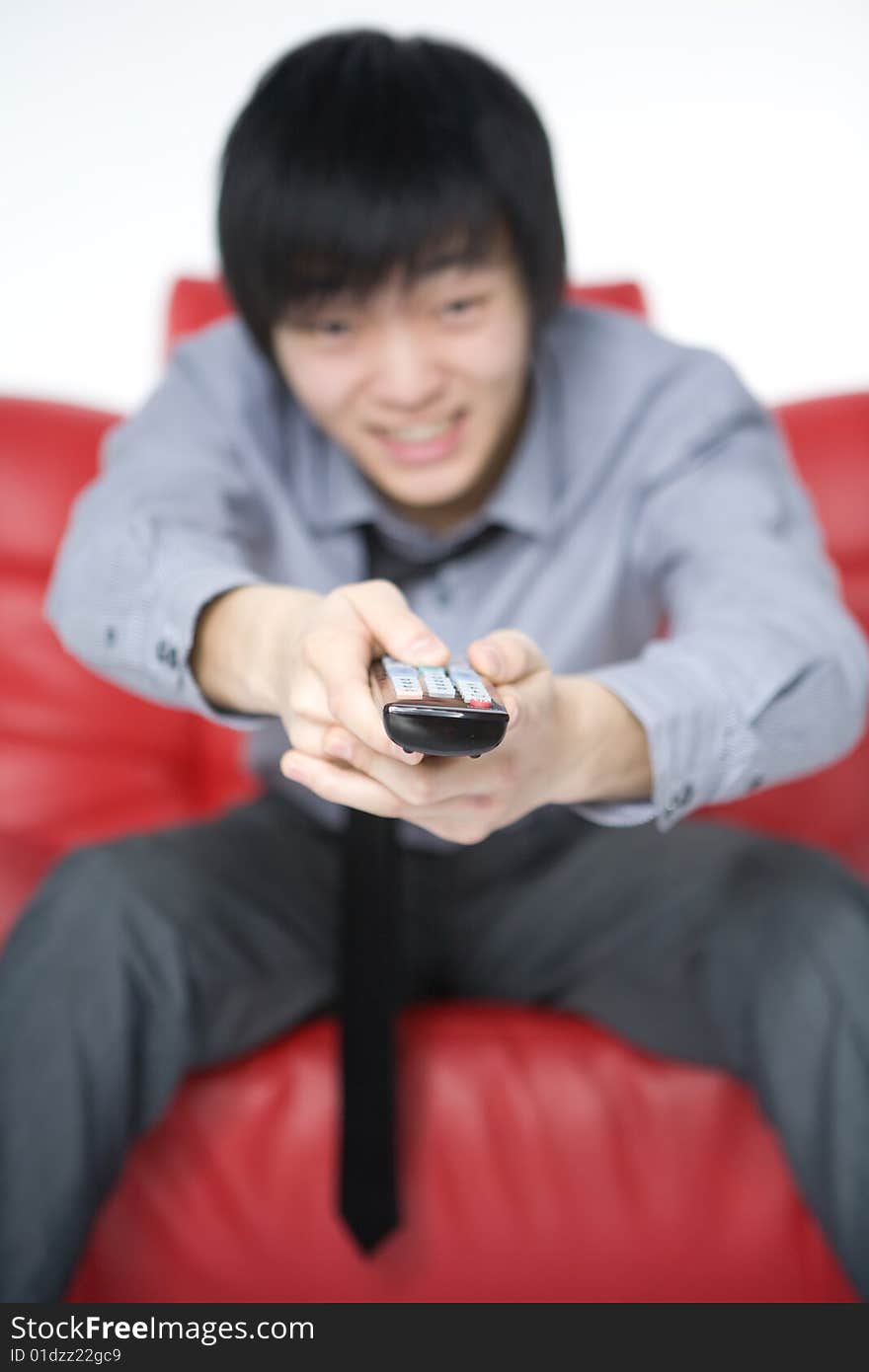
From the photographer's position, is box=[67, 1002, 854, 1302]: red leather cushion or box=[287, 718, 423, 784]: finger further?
box=[67, 1002, 854, 1302]: red leather cushion

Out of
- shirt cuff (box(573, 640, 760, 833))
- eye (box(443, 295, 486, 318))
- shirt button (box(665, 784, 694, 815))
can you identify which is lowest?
shirt button (box(665, 784, 694, 815))

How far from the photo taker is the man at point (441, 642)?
0.69m

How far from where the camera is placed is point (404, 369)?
0.84 meters

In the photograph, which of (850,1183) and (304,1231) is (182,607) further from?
(850,1183)

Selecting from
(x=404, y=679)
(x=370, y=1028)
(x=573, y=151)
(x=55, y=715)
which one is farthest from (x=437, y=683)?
(x=573, y=151)

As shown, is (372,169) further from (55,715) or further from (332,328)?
(55,715)

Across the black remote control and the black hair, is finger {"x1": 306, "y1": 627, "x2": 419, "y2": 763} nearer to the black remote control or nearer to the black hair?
the black remote control

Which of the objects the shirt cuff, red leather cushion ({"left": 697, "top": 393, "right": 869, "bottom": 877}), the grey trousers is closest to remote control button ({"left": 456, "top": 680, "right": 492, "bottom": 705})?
the shirt cuff

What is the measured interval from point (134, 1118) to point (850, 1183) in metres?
0.44

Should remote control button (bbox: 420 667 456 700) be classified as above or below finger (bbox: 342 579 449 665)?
above

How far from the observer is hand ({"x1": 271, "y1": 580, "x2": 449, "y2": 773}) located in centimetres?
56

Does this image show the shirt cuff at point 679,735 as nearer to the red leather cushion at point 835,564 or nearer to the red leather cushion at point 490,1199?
the red leather cushion at point 490,1199

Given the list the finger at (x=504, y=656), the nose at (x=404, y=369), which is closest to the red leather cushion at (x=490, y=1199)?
the finger at (x=504, y=656)

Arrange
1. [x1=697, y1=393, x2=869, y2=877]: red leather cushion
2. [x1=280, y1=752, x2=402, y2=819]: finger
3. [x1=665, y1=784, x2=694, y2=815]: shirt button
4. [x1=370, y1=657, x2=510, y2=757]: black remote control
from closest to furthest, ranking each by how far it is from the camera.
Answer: [x1=370, y1=657, x2=510, y2=757]: black remote control
[x1=280, y1=752, x2=402, y2=819]: finger
[x1=665, y1=784, x2=694, y2=815]: shirt button
[x1=697, y1=393, x2=869, y2=877]: red leather cushion
